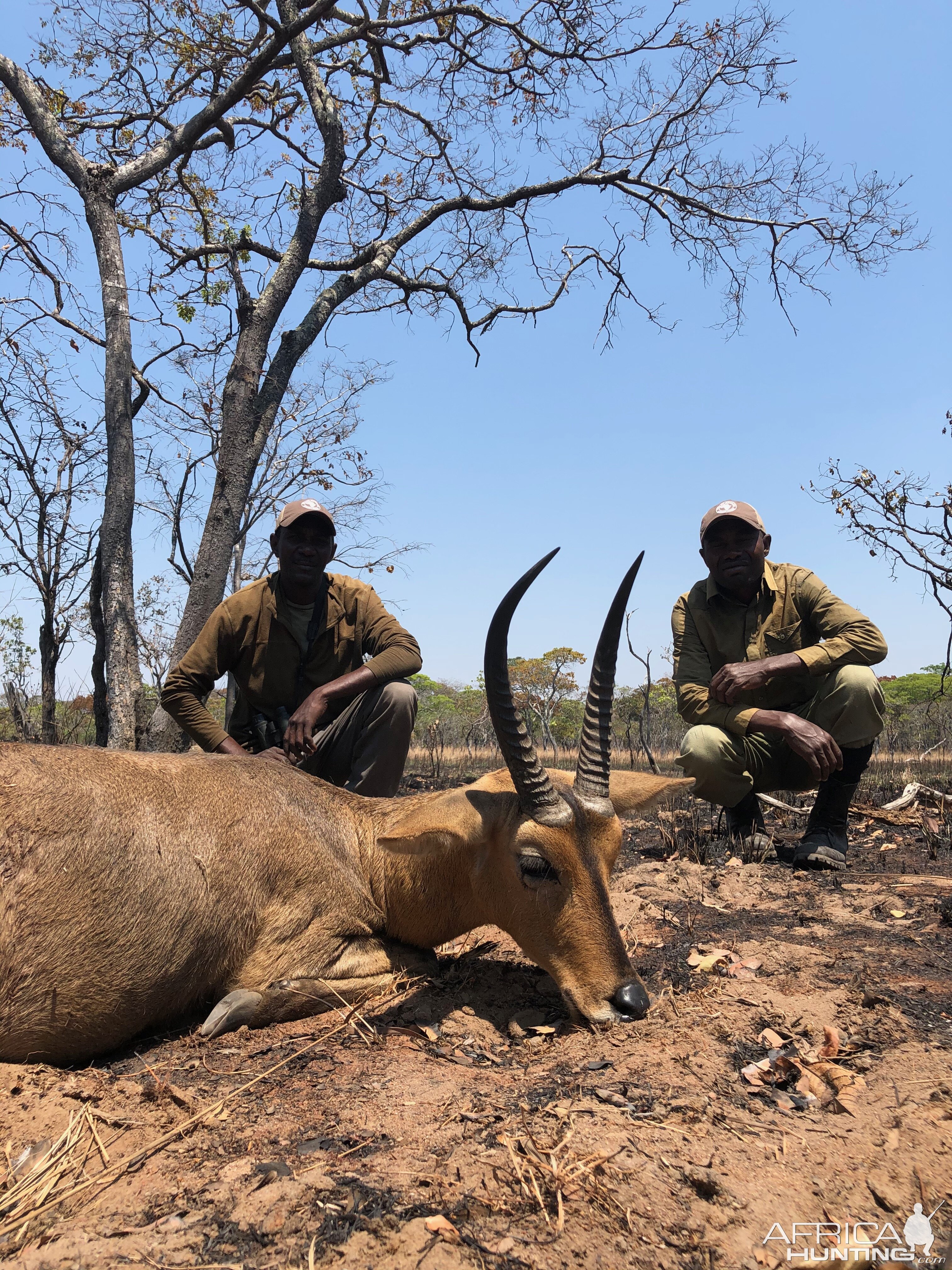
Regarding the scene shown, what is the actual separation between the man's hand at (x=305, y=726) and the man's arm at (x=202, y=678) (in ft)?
1.35

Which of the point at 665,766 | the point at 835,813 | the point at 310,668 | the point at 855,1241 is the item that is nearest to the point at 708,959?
the point at 855,1241

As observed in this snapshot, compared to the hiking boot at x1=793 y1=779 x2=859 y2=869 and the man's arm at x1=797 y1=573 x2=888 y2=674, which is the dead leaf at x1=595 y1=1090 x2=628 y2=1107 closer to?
the hiking boot at x1=793 y1=779 x2=859 y2=869

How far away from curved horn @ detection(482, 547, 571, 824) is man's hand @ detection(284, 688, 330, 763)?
7.39ft

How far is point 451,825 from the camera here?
4.18 metres

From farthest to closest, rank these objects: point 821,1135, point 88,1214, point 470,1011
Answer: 1. point 470,1011
2. point 821,1135
3. point 88,1214

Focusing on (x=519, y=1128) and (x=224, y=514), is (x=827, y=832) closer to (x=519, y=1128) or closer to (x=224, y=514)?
(x=519, y=1128)

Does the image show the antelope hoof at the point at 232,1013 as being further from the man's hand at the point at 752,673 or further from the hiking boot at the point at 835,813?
the hiking boot at the point at 835,813

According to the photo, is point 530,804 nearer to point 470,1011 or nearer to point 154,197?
point 470,1011

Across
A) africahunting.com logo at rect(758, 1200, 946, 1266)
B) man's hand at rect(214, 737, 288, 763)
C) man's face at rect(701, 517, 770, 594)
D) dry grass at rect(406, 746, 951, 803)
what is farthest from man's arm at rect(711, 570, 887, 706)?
africahunting.com logo at rect(758, 1200, 946, 1266)

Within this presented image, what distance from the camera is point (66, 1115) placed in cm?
296

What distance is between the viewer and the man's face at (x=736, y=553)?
665cm

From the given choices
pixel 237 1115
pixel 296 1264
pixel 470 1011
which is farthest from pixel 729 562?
pixel 296 1264

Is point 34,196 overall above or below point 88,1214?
above

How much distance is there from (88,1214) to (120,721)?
7.68 meters
